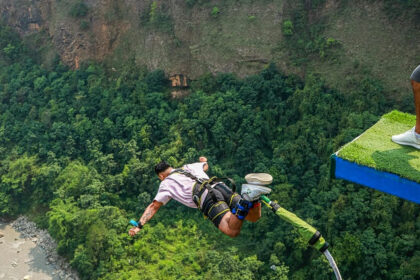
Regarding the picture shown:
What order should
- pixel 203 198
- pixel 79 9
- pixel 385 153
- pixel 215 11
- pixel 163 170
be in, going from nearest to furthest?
1. pixel 385 153
2. pixel 203 198
3. pixel 163 170
4. pixel 215 11
5. pixel 79 9

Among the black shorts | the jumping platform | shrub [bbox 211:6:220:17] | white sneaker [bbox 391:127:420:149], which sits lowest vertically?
the black shorts

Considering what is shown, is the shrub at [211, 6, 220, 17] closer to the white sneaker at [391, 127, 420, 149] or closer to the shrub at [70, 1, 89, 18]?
the shrub at [70, 1, 89, 18]

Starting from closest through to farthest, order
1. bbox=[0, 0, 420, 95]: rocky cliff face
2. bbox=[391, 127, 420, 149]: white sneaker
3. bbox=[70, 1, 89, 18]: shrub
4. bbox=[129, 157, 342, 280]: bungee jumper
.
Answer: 1. bbox=[391, 127, 420, 149]: white sneaker
2. bbox=[129, 157, 342, 280]: bungee jumper
3. bbox=[0, 0, 420, 95]: rocky cliff face
4. bbox=[70, 1, 89, 18]: shrub

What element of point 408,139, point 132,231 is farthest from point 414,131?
point 132,231

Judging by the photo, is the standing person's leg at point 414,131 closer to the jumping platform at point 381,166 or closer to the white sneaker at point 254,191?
the jumping platform at point 381,166

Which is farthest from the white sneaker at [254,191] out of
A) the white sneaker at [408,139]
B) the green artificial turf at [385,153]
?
the white sneaker at [408,139]

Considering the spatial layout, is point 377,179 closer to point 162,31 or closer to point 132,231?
point 132,231

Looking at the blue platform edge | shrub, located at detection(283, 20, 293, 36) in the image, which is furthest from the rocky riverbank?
the blue platform edge

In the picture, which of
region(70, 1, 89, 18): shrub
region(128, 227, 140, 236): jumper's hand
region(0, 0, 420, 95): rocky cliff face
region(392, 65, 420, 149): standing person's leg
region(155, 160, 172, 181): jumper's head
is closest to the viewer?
region(392, 65, 420, 149): standing person's leg
